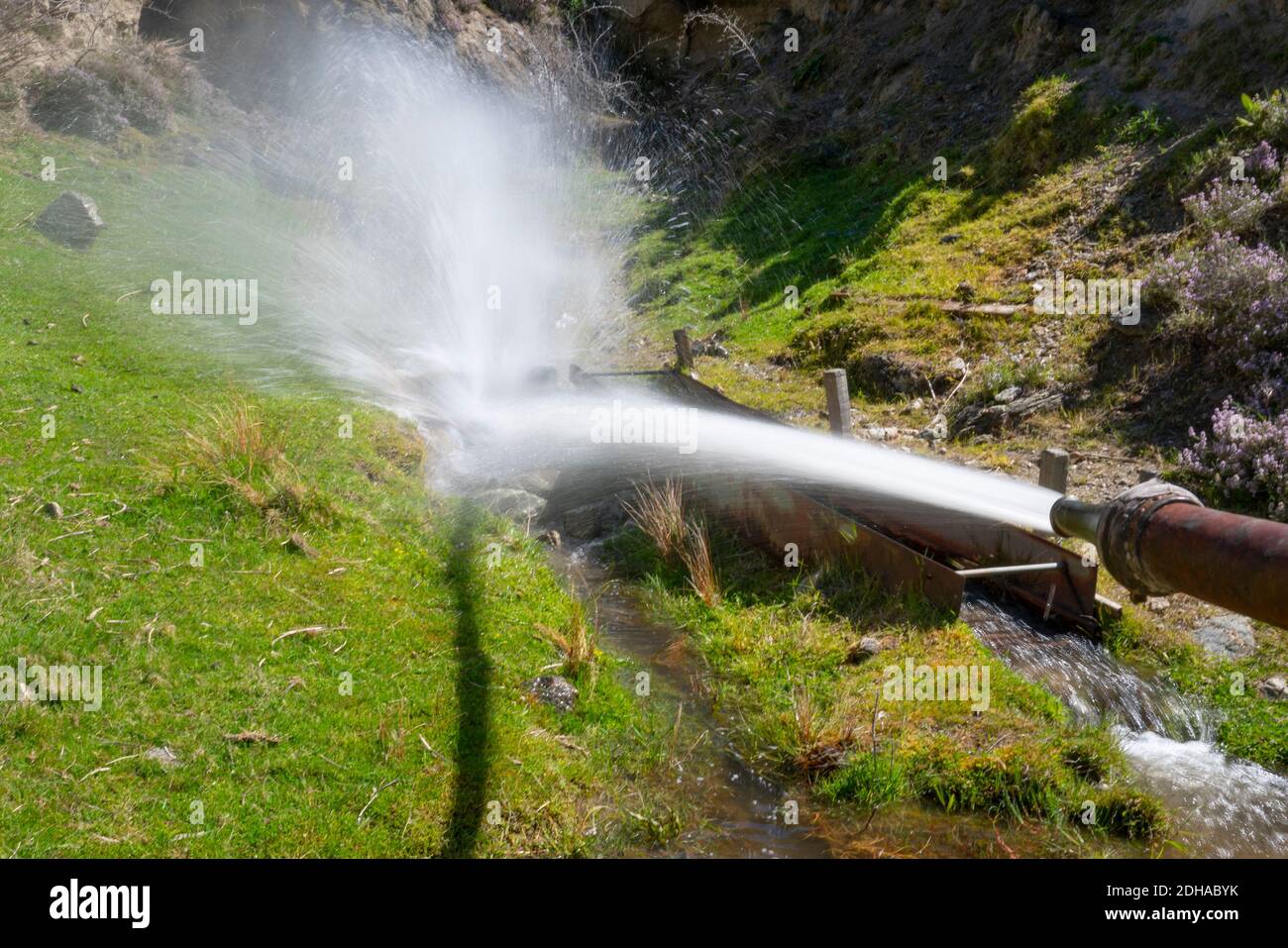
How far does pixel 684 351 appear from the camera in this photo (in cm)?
1341

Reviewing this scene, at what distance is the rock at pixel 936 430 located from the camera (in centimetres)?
1018

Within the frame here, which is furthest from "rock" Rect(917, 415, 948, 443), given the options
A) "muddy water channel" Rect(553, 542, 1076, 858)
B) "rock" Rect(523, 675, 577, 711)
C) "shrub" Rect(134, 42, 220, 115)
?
"shrub" Rect(134, 42, 220, 115)

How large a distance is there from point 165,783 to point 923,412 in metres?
8.79

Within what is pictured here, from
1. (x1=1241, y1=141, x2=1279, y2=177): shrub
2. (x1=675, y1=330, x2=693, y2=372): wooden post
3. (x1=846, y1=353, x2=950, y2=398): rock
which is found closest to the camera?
(x1=1241, y1=141, x2=1279, y2=177): shrub

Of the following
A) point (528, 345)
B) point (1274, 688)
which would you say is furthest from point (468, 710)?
point (528, 345)

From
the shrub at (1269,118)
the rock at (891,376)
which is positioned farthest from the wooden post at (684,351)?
the shrub at (1269,118)

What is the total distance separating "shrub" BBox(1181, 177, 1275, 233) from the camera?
10180 mm

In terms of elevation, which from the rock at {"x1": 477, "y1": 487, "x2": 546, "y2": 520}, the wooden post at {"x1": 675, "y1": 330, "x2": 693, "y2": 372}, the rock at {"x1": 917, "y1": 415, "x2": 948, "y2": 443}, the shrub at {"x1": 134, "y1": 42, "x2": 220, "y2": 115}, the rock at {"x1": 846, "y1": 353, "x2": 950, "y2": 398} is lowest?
the rock at {"x1": 477, "y1": 487, "x2": 546, "y2": 520}

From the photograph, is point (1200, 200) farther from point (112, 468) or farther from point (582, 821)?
point (112, 468)

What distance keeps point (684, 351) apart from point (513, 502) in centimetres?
493

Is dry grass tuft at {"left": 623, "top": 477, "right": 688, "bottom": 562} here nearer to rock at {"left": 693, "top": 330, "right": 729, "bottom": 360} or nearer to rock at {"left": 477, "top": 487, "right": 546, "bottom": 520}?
rock at {"left": 477, "top": 487, "right": 546, "bottom": 520}

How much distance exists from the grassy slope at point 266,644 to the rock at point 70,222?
12.1 feet

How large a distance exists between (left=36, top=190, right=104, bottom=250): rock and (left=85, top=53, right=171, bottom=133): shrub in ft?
20.0

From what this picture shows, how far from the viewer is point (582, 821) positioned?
16.4 ft
